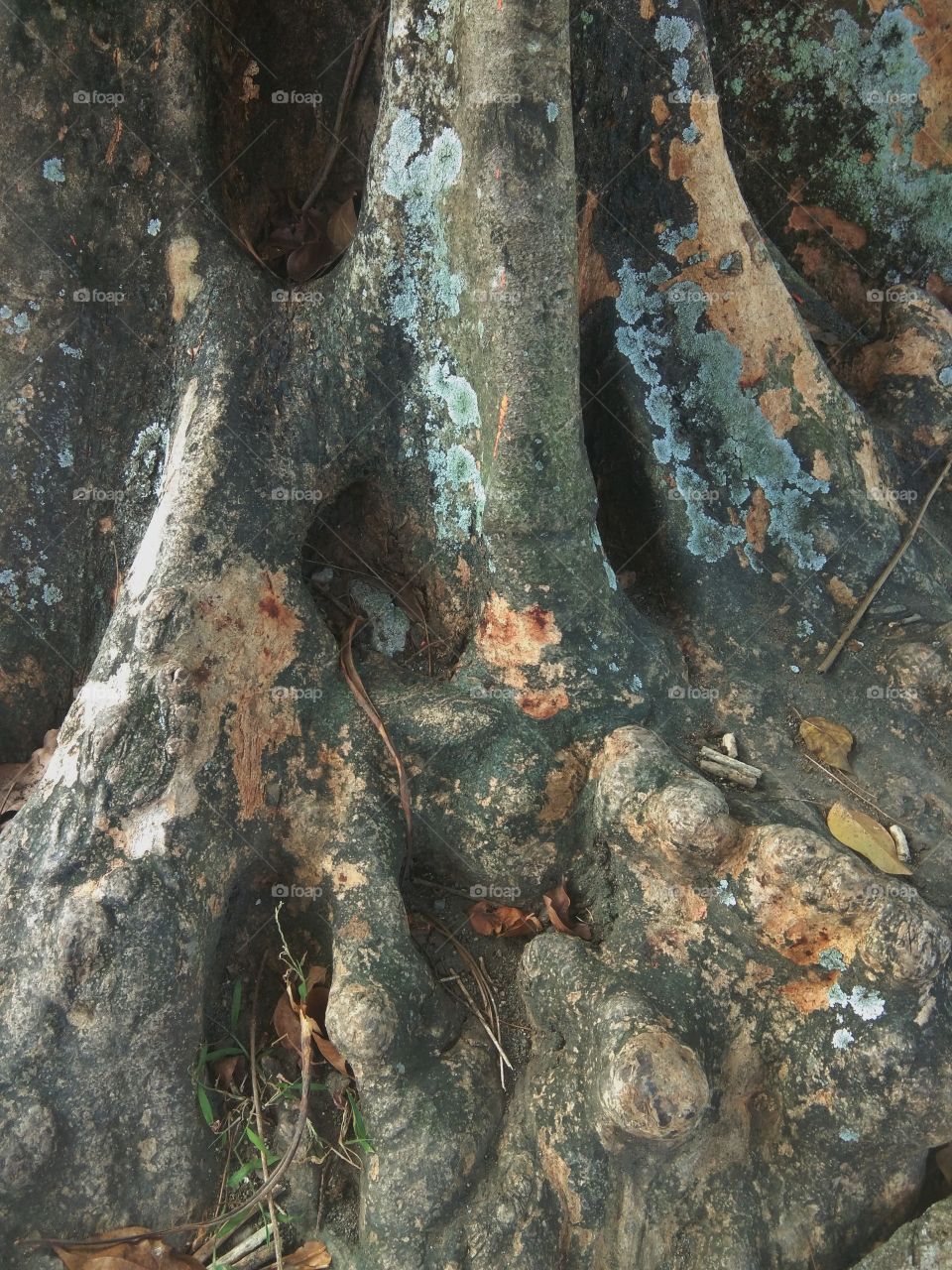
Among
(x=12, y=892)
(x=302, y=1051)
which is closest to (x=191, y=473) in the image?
(x=12, y=892)

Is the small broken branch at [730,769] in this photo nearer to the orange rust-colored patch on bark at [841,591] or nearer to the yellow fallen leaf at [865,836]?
the yellow fallen leaf at [865,836]

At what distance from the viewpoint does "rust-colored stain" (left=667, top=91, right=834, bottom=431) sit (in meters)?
2.41

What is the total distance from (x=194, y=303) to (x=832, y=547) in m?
1.69

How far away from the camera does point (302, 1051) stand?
199 cm

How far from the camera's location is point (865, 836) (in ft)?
7.00

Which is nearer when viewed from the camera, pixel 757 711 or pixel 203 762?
pixel 203 762

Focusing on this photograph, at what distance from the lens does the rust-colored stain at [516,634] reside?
7.25 ft

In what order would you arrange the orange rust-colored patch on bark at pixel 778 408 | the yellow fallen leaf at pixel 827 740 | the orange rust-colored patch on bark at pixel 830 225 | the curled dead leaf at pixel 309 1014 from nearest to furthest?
the curled dead leaf at pixel 309 1014 < the yellow fallen leaf at pixel 827 740 < the orange rust-colored patch on bark at pixel 778 408 < the orange rust-colored patch on bark at pixel 830 225

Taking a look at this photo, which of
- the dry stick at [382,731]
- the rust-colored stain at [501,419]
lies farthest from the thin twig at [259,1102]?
the rust-colored stain at [501,419]

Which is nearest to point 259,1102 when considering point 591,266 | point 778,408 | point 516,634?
point 516,634

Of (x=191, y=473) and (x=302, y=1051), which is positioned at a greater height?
(x=191, y=473)

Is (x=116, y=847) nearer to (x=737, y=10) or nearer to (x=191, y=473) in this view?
(x=191, y=473)

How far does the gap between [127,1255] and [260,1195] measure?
10.2 inches

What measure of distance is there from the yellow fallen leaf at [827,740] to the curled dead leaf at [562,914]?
693 millimetres
